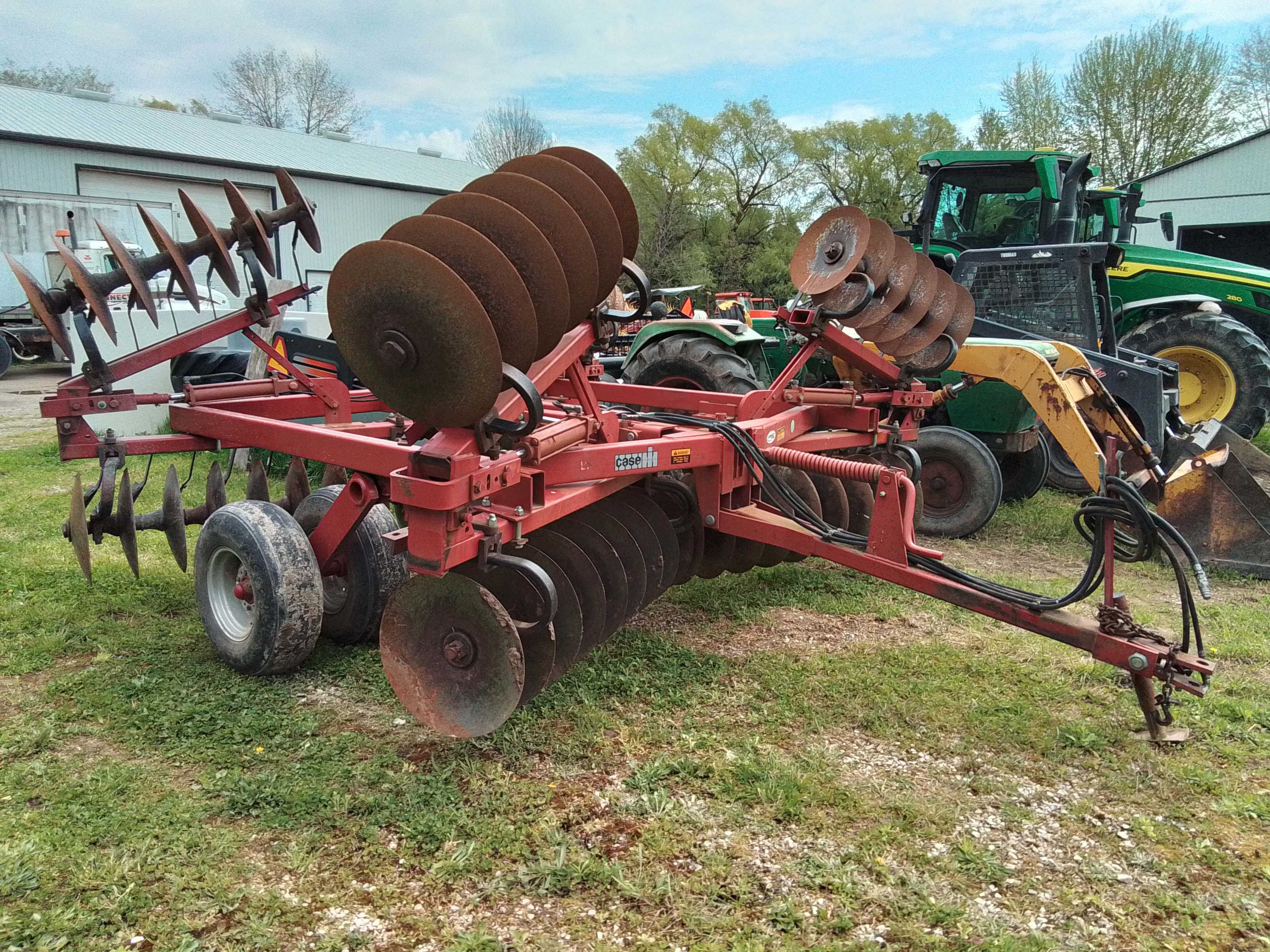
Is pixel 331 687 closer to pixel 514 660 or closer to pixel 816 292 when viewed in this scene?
pixel 514 660

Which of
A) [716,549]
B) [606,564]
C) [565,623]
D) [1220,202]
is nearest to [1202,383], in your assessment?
[716,549]

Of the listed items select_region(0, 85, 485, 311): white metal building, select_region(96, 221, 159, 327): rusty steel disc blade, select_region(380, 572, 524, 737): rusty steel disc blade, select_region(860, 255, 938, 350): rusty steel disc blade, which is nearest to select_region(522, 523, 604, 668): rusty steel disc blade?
select_region(380, 572, 524, 737): rusty steel disc blade

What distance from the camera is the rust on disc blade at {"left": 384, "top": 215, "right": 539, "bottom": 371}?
2.52 meters

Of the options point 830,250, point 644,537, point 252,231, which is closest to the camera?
point 644,537

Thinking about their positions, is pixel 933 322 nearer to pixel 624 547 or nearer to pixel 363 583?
pixel 624 547

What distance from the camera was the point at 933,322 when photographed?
4812 millimetres

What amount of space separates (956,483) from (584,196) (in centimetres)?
389

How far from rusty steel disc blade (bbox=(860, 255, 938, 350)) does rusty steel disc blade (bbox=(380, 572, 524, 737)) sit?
286 centimetres

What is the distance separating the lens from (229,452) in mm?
7781

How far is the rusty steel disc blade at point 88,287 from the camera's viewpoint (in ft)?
11.9

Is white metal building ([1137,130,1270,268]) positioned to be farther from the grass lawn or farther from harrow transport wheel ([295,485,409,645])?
harrow transport wheel ([295,485,409,645])

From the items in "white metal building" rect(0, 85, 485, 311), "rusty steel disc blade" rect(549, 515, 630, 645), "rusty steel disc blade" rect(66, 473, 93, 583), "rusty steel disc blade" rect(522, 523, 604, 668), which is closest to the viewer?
"rusty steel disc blade" rect(522, 523, 604, 668)

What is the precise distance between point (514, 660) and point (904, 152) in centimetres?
3426

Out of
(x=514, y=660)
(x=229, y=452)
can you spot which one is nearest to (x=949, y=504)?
(x=514, y=660)
